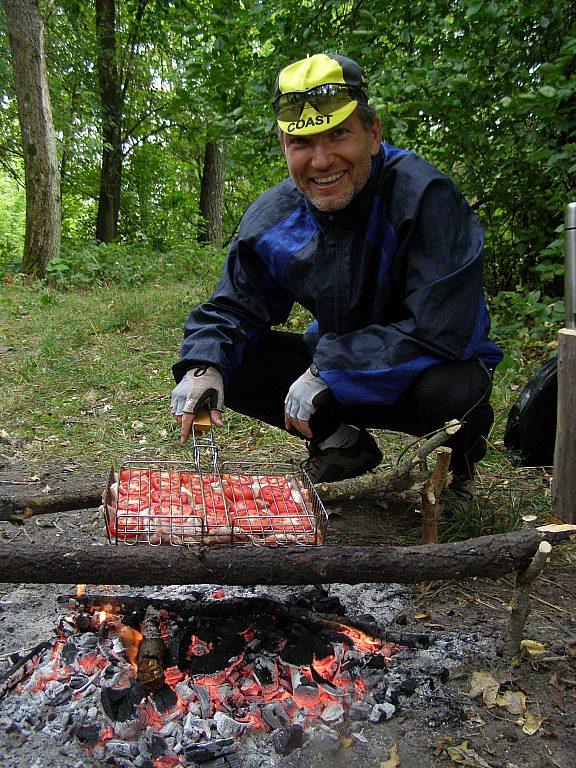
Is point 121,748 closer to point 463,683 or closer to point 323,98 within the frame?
point 463,683

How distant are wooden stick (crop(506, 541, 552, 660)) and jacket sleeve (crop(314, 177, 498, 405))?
0.91m

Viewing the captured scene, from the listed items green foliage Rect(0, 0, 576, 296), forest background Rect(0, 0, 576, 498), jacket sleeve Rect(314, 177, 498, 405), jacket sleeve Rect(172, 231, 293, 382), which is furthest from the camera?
forest background Rect(0, 0, 576, 498)

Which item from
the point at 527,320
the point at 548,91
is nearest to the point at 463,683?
the point at 548,91

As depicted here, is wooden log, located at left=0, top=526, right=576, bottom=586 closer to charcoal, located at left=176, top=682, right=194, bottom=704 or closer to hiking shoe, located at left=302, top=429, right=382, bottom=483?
charcoal, located at left=176, top=682, right=194, bottom=704

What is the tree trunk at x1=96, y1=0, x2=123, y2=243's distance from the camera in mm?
15148

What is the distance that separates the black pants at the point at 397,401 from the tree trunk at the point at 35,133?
8737mm

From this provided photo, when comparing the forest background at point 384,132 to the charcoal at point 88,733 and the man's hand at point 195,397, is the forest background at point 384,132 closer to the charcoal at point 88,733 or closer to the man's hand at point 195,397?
the man's hand at point 195,397

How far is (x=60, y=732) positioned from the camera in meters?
1.86

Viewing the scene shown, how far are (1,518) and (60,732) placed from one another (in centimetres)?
90

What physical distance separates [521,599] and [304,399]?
111cm

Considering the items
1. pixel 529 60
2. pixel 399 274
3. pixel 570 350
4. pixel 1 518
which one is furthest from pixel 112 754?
pixel 529 60

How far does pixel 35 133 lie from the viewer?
35.3 ft

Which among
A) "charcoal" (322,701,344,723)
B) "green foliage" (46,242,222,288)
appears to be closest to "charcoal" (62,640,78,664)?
"charcoal" (322,701,344,723)

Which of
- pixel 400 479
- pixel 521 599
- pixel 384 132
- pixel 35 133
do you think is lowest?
pixel 521 599
